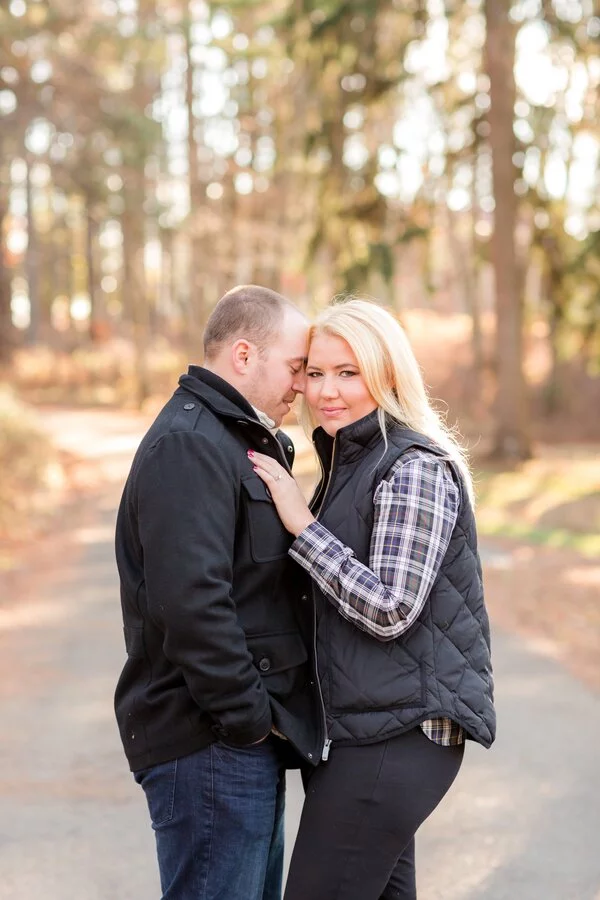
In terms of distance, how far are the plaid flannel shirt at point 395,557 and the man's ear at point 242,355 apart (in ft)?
1.57

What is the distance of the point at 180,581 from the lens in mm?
2684

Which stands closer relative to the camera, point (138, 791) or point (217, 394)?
point (217, 394)

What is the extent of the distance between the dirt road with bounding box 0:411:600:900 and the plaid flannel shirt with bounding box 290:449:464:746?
6.57 feet

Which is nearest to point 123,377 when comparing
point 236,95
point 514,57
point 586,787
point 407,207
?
point 236,95

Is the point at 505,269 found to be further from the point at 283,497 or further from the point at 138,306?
the point at 283,497

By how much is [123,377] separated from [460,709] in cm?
3790

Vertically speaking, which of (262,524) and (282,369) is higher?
(282,369)

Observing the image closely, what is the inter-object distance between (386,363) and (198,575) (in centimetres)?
81

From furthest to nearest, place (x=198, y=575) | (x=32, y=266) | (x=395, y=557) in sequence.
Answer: (x=32, y=266), (x=395, y=557), (x=198, y=575)

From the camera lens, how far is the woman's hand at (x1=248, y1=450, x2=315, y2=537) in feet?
9.61

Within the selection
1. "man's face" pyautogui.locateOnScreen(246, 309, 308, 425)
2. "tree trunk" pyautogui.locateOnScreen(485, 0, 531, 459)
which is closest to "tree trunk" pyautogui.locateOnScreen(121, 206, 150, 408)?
"tree trunk" pyautogui.locateOnScreen(485, 0, 531, 459)

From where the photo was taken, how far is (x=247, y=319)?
3061 millimetres

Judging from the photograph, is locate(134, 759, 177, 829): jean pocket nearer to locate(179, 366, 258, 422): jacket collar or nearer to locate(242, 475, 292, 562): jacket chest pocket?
locate(242, 475, 292, 562): jacket chest pocket

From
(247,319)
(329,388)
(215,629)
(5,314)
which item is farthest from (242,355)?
(5,314)
